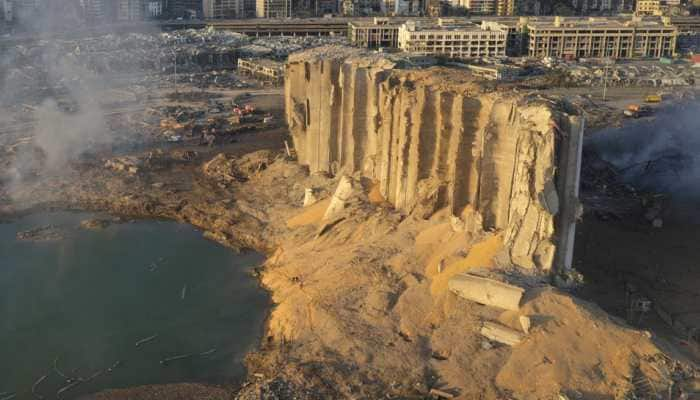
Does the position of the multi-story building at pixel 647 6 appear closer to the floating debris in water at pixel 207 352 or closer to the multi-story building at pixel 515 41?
the multi-story building at pixel 515 41

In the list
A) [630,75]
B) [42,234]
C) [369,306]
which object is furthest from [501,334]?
[630,75]

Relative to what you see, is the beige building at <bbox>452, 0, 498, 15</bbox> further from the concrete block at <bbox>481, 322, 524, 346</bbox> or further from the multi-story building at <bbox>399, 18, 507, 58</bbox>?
the concrete block at <bbox>481, 322, 524, 346</bbox>

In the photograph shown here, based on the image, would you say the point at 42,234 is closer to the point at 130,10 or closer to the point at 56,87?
the point at 56,87

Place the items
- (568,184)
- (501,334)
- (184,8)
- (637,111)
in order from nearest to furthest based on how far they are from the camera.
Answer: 1. (501,334)
2. (568,184)
3. (637,111)
4. (184,8)

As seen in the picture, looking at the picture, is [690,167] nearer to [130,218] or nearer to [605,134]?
[605,134]

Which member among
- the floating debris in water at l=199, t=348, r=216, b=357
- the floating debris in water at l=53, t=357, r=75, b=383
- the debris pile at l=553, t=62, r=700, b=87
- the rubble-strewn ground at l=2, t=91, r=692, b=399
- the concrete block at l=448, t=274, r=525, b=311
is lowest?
the floating debris in water at l=53, t=357, r=75, b=383

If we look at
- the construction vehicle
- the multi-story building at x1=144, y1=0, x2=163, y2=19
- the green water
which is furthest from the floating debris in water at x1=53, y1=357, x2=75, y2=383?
the multi-story building at x1=144, y1=0, x2=163, y2=19
